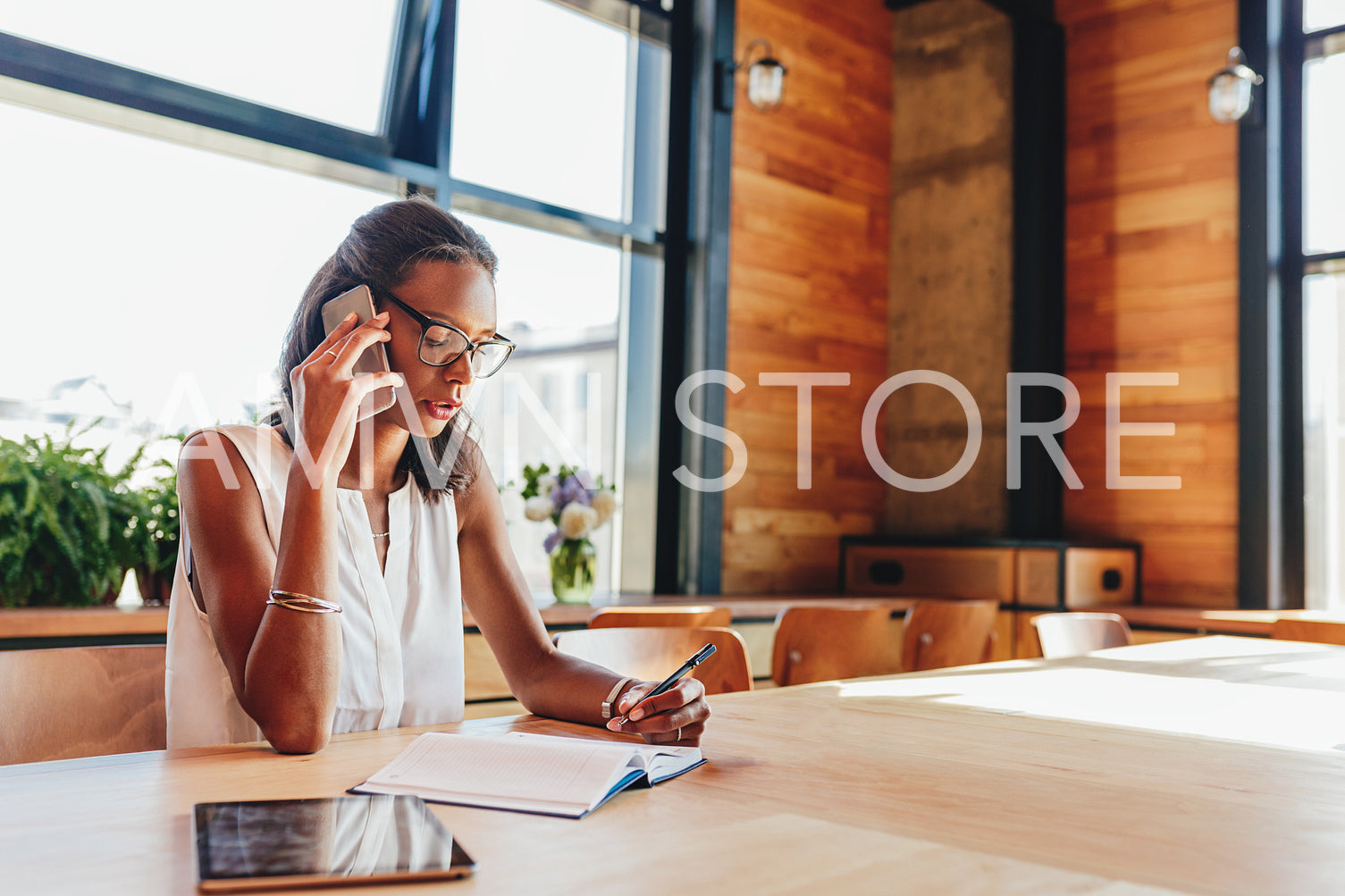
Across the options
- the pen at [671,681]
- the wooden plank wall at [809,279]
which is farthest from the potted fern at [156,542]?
the wooden plank wall at [809,279]

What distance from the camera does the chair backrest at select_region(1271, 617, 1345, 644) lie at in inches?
126

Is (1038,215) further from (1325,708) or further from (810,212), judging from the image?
(1325,708)

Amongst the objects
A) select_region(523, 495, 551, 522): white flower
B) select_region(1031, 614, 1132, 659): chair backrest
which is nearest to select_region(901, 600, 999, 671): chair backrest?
select_region(1031, 614, 1132, 659): chair backrest

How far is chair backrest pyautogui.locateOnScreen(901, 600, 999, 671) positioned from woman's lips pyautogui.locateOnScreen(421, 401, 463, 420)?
1993 millimetres

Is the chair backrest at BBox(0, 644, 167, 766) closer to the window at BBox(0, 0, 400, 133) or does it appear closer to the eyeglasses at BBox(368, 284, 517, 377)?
the eyeglasses at BBox(368, 284, 517, 377)

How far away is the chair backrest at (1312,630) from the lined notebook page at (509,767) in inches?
108

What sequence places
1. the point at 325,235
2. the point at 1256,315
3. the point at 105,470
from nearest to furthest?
the point at 105,470, the point at 325,235, the point at 1256,315

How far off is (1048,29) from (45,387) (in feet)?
13.6

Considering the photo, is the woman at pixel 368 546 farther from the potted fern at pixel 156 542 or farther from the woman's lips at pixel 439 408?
the potted fern at pixel 156 542

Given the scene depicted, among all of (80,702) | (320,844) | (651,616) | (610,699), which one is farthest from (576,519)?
(320,844)

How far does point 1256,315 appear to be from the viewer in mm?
4441

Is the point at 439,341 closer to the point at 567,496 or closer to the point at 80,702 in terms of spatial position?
the point at 80,702

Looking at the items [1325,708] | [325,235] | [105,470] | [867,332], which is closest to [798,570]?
[867,332]

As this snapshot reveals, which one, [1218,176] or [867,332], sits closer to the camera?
[1218,176]
